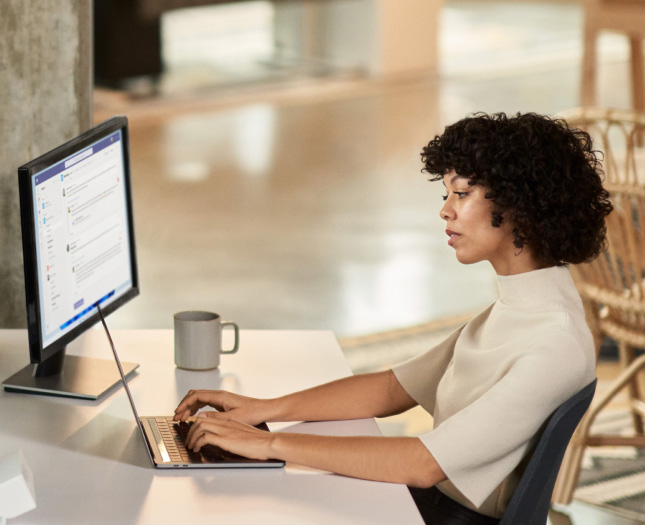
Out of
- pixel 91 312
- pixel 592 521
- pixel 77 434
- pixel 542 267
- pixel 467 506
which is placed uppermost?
pixel 542 267

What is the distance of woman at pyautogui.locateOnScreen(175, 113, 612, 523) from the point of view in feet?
4.76

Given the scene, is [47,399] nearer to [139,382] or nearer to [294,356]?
[139,382]

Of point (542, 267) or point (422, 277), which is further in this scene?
point (422, 277)

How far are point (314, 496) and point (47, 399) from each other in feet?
1.83

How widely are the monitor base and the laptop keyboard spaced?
0.62ft

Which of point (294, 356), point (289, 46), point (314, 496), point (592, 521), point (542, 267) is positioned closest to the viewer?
point (314, 496)

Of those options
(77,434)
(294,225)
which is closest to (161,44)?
(294,225)

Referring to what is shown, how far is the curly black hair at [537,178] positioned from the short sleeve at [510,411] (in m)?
0.15

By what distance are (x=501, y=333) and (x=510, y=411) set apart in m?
0.16

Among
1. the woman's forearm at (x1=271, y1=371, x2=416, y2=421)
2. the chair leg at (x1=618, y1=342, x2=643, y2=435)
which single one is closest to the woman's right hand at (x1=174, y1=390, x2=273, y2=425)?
the woman's forearm at (x1=271, y1=371, x2=416, y2=421)

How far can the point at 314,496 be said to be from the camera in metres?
1.43

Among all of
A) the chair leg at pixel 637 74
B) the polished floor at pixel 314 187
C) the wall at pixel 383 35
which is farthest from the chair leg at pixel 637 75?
the wall at pixel 383 35

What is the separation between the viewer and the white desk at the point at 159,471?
1.37m

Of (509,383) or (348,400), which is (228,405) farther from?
(509,383)
